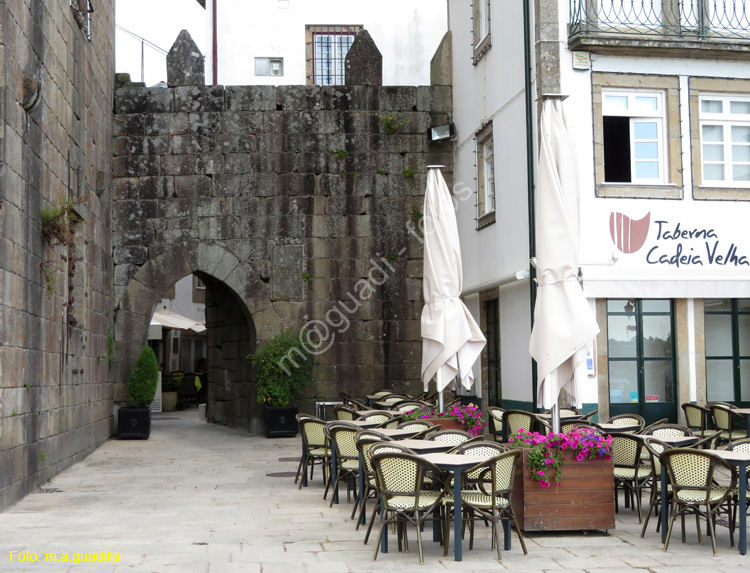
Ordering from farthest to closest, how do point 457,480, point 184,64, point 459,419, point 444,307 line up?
1. point 184,64
2. point 444,307
3. point 459,419
4. point 457,480

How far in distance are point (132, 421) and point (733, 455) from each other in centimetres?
1047

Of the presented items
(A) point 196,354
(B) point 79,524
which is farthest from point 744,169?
(A) point 196,354

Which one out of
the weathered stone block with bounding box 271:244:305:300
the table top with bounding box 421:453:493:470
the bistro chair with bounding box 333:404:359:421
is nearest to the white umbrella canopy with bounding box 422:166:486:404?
the bistro chair with bounding box 333:404:359:421

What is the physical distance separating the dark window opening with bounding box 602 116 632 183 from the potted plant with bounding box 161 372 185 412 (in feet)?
47.4

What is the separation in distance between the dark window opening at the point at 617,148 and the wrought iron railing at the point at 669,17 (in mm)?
1155

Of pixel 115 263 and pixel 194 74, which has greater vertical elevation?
pixel 194 74

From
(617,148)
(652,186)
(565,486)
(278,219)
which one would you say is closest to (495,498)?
(565,486)

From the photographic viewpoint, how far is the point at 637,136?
474 inches

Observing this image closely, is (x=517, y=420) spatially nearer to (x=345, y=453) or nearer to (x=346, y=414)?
(x=345, y=453)

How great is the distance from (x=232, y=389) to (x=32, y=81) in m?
9.77

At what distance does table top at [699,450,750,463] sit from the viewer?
6507mm

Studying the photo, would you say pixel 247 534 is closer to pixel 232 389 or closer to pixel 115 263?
pixel 115 263

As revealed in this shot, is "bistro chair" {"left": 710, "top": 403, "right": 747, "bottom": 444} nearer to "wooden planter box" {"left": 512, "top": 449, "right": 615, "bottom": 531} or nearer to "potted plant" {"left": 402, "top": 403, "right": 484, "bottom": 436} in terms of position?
"potted plant" {"left": 402, "top": 403, "right": 484, "bottom": 436}

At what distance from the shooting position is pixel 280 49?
83.3ft
